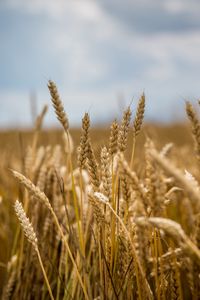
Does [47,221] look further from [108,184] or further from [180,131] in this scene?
[180,131]

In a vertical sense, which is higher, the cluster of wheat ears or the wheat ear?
the wheat ear

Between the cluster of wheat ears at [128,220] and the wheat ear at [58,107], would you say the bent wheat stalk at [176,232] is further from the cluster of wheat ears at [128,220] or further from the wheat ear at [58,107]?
the wheat ear at [58,107]

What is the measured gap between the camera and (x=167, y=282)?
918 millimetres

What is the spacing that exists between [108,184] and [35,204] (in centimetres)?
76

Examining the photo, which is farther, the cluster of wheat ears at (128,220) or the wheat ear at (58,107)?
the wheat ear at (58,107)

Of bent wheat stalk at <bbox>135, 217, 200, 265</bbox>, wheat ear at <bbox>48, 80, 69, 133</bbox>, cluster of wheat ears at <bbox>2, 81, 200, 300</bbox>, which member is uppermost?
wheat ear at <bbox>48, 80, 69, 133</bbox>

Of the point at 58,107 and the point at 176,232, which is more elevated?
the point at 58,107

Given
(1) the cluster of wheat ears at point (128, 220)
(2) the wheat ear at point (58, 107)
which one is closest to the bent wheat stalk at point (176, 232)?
(1) the cluster of wheat ears at point (128, 220)

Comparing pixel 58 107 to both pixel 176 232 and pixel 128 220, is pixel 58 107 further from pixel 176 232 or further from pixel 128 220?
pixel 176 232

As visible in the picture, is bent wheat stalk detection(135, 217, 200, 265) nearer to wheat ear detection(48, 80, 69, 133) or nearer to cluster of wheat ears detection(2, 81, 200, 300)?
cluster of wheat ears detection(2, 81, 200, 300)

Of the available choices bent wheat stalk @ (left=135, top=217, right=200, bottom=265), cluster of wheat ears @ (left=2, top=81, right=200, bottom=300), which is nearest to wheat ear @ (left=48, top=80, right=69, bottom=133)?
cluster of wheat ears @ (left=2, top=81, right=200, bottom=300)

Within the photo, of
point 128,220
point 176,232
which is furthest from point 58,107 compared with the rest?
point 176,232

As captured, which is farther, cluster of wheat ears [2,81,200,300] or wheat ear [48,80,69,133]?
wheat ear [48,80,69,133]

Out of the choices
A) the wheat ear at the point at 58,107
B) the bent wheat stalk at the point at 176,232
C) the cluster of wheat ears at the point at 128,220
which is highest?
the wheat ear at the point at 58,107
